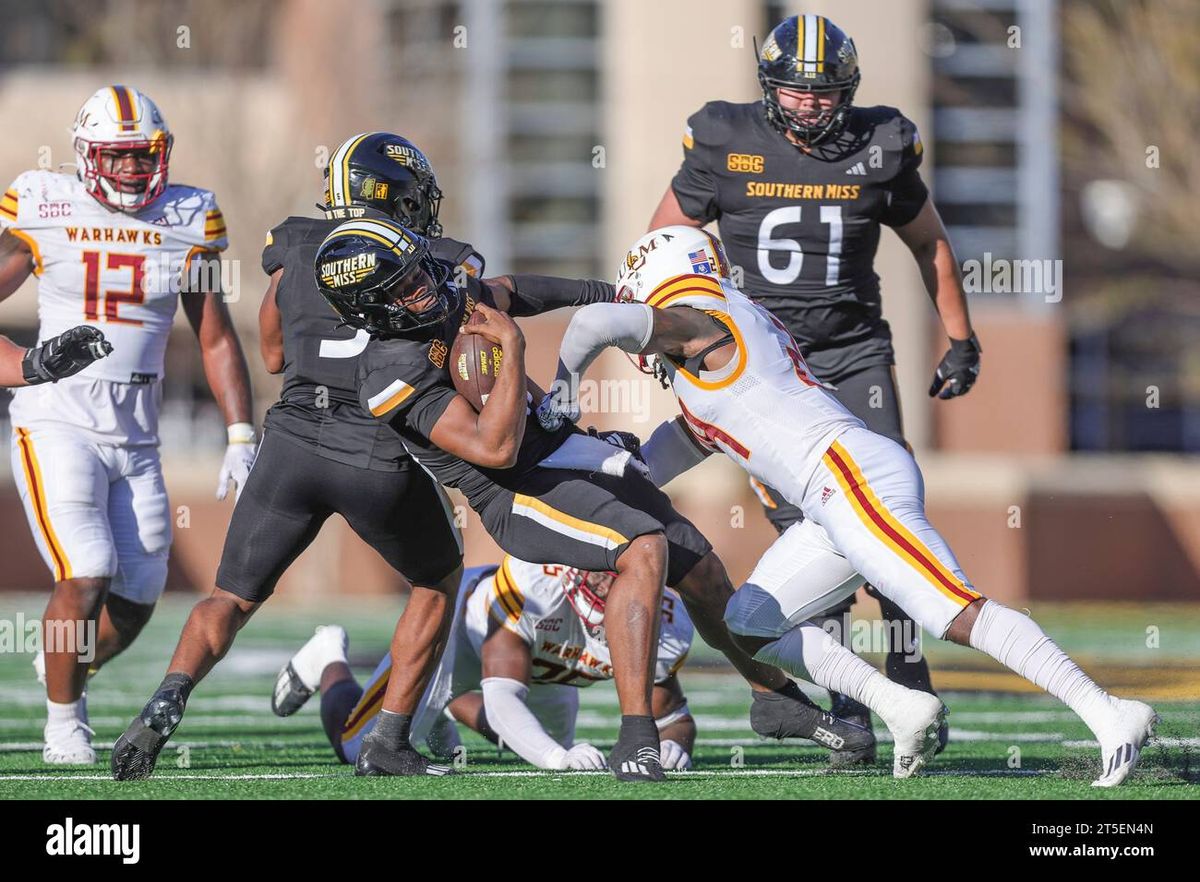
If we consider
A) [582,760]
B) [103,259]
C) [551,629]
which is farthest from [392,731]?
[103,259]

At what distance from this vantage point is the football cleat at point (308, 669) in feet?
21.7

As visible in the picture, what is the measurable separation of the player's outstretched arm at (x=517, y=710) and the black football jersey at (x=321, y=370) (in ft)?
2.86

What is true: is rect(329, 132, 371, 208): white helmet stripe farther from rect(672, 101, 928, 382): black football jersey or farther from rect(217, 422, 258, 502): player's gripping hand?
rect(672, 101, 928, 382): black football jersey

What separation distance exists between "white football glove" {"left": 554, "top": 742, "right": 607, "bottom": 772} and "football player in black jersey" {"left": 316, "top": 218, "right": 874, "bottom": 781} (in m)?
A: 0.47

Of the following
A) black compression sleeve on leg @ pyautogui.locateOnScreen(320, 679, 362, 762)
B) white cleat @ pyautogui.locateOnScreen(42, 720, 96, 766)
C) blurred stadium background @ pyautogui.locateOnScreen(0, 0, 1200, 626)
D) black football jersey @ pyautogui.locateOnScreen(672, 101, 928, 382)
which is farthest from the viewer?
blurred stadium background @ pyautogui.locateOnScreen(0, 0, 1200, 626)

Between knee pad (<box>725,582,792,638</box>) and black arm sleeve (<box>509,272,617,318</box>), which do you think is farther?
black arm sleeve (<box>509,272,617,318</box>)

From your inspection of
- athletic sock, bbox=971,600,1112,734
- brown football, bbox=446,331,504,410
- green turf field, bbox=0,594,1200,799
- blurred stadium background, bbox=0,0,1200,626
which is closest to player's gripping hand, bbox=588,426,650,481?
brown football, bbox=446,331,504,410

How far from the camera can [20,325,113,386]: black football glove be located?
5.64 meters

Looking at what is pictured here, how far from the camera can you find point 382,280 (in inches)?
205

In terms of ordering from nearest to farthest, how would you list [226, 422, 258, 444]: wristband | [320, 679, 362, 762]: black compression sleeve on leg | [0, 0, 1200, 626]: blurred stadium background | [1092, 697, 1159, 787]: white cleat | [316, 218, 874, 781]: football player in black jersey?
[1092, 697, 1159, 787]: white cleat
[316, 218, 874, 781]: football player in black jersey
[320, 679, 362, 762]: black compression sleeve on leg
[226, 422, 258, 444]: wristband
[0, 0, 1200, 626]: blurred stadium background

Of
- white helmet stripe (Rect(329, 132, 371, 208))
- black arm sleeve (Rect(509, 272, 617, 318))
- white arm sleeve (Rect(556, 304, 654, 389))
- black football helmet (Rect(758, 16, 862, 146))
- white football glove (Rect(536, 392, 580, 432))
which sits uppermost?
black football helmet (Rect(758, 16, 862, 146))

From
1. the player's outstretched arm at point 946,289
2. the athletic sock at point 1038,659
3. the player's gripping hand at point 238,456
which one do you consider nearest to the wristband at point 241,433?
the player's gripping hand at point 238,456

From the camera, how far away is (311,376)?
223 inches

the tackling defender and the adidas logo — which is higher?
the tackling defender
